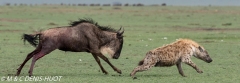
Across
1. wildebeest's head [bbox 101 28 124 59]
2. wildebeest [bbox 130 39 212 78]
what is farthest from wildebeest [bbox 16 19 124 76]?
wildebeest [bbox 130 39 212 78]

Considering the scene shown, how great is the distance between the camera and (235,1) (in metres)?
159

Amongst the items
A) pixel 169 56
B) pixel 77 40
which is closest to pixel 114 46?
pixel 77 40

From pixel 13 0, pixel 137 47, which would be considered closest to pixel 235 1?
pixel 13 0

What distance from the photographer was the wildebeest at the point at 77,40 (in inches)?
503

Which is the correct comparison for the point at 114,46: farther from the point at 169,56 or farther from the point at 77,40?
the point at 169,56

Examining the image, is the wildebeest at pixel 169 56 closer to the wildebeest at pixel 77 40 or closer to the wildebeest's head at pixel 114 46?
the wildebeest at pixel 77 40

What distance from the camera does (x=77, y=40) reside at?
508 inches

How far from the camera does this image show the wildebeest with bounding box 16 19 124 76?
41.9 ft

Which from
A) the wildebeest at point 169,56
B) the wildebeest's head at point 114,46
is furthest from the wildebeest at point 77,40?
the wildebeest at point 169,56

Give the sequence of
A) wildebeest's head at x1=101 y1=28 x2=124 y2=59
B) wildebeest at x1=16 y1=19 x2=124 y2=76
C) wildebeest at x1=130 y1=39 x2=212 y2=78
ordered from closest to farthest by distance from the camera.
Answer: wildebeest at x1=130 y1=39 x2=212 y2=78
wildebeest at x1=16 y1=19 x2=124 y2=76
wildebeest's head at x1=101 y1=28 x2=124 y2=59

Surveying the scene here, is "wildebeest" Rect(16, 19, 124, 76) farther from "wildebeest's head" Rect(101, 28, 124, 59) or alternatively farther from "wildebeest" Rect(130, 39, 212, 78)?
"wildebeest" Rect(130, 39, 212, 78)

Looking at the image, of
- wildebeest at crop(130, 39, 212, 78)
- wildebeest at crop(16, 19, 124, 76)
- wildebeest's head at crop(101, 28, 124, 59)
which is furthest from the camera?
wildebeest's head at crop(101, 28, 124, 59)

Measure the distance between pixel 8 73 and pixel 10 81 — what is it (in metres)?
1.42

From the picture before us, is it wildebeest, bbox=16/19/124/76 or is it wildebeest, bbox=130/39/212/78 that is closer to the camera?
wildebeest, bbox=130/39/212/78
